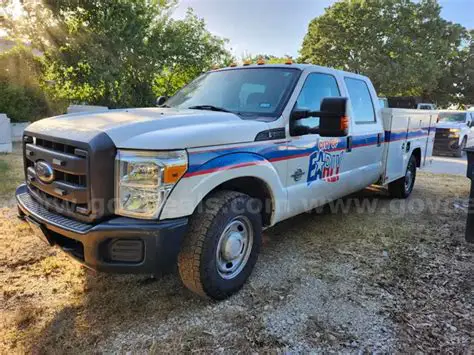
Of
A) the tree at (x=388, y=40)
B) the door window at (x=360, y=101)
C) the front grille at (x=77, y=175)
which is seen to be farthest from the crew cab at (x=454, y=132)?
the front grille at (x=77, y=175)

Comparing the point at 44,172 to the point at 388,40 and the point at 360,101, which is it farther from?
the point at 388,40

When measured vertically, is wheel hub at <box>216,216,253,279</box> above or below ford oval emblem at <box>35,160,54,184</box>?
below

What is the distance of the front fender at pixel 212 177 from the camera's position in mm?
2383

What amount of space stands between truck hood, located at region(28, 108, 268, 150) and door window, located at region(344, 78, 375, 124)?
186 cm

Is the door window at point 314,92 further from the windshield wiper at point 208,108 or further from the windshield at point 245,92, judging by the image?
the windshield wiper at point 208,108

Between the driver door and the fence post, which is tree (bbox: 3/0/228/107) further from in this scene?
the driver door

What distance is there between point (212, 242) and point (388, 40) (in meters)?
25.8

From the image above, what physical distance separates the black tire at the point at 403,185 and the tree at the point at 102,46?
10320 millimetres

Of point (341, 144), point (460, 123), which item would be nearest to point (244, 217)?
point (341, 144)

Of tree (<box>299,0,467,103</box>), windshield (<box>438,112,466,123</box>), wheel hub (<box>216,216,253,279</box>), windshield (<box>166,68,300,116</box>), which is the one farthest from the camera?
tree (<box>299,0,467,103</box>)

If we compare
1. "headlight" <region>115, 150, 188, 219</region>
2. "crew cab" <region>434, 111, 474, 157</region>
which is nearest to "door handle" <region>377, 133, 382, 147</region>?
"headlight" <region>115, 150, 188, 219</region>

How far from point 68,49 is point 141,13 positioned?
3.01m

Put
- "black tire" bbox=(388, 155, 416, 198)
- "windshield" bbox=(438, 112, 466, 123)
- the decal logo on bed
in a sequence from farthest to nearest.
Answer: "windshield" bbox=(438, 112, 466, 123) → "black tire" bbox=(388, 155, 416, 198) → the decal logo on bed

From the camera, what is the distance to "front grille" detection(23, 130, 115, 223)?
7.62 ft
